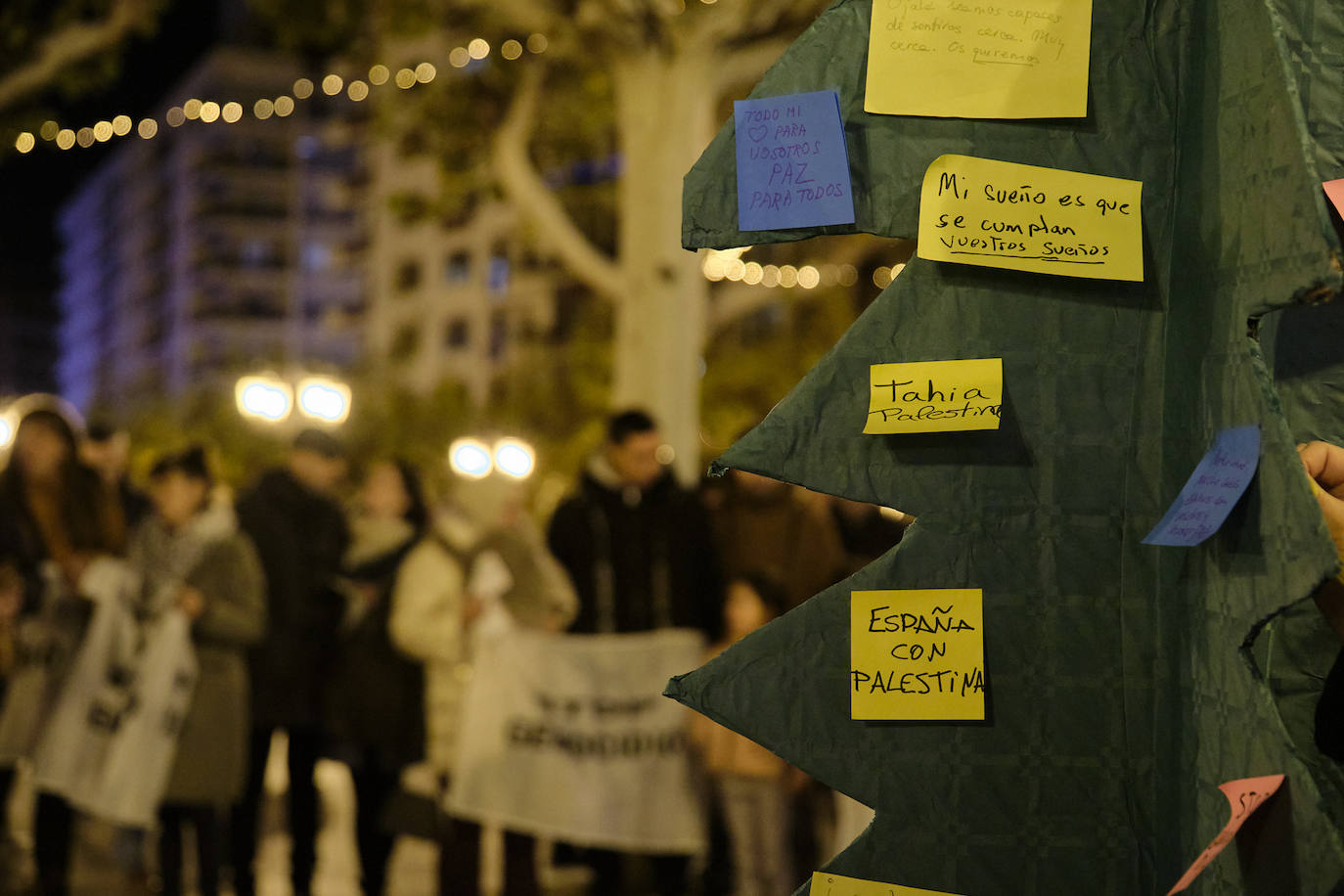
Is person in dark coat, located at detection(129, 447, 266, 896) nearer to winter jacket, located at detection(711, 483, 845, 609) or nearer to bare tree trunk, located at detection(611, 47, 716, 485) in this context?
winter jacket, located at detection(711, 483, 845, 609)

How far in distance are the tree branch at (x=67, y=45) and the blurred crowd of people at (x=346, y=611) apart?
4598mm

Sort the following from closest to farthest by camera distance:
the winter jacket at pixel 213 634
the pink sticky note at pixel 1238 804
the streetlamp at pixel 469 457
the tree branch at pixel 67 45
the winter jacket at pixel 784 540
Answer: the pink sticky note at pixel 1238 804 < the winter jacket at pixel 213 634 < the winter jacket at pixel 784 540 < the streetlamp at pixel 469 457 < the tree branch at pixel 67 45

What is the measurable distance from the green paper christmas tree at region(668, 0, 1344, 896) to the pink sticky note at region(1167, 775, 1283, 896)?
0.17 meters

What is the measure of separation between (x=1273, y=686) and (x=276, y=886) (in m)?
5.15

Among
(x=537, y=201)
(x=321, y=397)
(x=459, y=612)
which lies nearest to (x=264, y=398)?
(x=321, y=397)

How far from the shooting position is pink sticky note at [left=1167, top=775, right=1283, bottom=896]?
4.92ft

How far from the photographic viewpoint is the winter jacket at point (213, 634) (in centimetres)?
488

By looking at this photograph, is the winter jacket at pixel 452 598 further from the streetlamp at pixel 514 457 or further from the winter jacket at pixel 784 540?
the streetlamp at pixel 514 457

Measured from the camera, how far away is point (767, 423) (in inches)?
67.8

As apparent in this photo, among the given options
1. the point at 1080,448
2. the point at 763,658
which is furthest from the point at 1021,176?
the point at 763,658

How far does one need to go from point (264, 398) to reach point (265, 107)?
2.96 m

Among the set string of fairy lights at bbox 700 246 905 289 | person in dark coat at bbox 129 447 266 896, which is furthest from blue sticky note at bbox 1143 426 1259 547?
string of fairy lights at bbox 700 246 905 289

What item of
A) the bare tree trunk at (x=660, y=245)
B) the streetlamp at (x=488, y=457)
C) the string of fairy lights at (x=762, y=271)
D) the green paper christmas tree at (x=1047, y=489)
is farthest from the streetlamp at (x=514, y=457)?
the green paper christmas tree at (x=1047, y=489)

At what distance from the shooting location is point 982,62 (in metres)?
1.78
